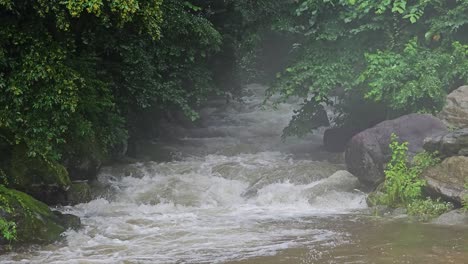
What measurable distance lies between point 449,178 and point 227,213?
3992mm

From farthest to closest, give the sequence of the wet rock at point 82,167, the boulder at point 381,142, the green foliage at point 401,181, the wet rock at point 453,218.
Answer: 1. the wet rock at point 82,167
2. the boulder at point 381,142
3. the green foliage at point 401,181
4. the wet rock at point 453,218

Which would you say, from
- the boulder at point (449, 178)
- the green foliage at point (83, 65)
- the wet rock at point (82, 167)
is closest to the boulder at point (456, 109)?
the boulder at point (449, 178)

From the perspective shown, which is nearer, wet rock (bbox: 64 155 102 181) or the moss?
the moss

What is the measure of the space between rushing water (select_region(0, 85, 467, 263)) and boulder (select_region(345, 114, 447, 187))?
58 cm

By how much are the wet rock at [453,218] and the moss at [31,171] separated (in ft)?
21.7

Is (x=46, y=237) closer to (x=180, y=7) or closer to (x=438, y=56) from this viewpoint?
(x=180, y=7)

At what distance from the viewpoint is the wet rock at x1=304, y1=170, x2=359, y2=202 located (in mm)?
11938

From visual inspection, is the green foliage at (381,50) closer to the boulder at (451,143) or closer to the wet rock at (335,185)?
the boulder at (451,143)

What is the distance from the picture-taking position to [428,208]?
993cm

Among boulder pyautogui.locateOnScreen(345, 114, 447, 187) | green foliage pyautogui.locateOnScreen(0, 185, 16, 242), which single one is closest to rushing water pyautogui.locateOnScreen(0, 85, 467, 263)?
green foliage pyautogui.locateOnScreen(0, 185, 16, 242)

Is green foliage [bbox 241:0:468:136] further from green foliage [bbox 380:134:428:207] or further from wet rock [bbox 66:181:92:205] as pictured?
wet rock [bbox 66:181:92:205]

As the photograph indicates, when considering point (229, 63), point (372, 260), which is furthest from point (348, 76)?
point (372, 260)

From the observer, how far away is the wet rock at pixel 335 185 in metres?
11.9

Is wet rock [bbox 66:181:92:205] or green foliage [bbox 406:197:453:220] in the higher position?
wet rock [bbox 66:181:92:205]
